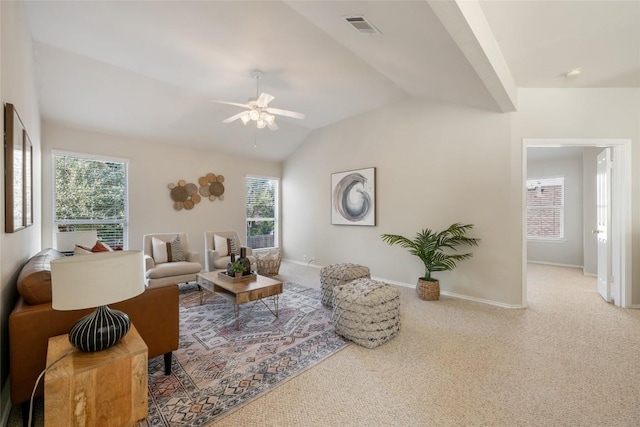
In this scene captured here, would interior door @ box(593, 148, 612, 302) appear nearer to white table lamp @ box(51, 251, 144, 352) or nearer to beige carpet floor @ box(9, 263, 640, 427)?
beige carpet floor @ box(9, 263, 640, 427)

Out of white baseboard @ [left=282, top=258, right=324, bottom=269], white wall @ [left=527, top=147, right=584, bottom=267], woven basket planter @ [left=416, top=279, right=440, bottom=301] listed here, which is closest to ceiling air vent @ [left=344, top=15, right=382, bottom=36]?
woven basket planter @ [left=416, top=279, right=440, bottom=301]

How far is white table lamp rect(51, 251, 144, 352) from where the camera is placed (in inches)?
49.6

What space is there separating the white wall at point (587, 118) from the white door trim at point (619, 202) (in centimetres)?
6

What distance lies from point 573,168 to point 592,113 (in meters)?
3.52

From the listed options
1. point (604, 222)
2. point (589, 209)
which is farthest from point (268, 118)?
point (589, 209)

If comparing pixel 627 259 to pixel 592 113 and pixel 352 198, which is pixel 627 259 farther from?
pixel 352 198

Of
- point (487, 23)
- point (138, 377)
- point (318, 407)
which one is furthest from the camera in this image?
point (487, 23)

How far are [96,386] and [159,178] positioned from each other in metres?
4.64

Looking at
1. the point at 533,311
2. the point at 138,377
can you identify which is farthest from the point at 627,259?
the point at 138,377

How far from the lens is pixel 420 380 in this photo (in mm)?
2064

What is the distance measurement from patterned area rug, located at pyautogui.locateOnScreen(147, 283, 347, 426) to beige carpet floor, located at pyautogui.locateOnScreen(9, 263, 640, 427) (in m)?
0.16

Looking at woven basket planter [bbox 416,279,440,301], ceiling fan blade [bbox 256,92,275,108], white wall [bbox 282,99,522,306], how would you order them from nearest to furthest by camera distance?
ceiling fan blade [bbox 256,92,275,108]
white wall [bbox 282,99,522,306]
woven basket planter [bbox 416,279,440,301]

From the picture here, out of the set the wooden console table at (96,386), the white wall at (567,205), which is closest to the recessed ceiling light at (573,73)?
the white wall at (567,205)

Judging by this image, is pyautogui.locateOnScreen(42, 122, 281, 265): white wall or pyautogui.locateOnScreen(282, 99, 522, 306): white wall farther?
pyautogui.locateOnScreen(42, 122, 281, 265): white wall
